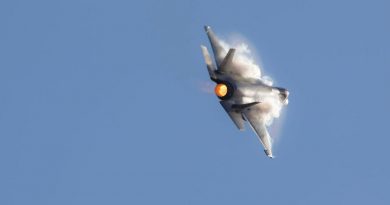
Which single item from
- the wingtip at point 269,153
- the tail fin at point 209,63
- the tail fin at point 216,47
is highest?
the tail fin at point 216,47

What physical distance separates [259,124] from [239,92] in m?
4.02

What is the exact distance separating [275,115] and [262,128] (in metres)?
2.34

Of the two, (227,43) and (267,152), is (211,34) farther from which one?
(267,152)

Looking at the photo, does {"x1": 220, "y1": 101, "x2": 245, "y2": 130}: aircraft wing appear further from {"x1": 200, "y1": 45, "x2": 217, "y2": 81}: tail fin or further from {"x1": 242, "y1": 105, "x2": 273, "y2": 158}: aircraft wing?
{"x1": 200, "y1": 45, "x2": 217, "y2": 81}: tail fin

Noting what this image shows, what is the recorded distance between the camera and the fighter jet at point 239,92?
109250 mm

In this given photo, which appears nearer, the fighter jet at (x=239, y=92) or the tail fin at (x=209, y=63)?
the fighter jet at (x=239, y=92)

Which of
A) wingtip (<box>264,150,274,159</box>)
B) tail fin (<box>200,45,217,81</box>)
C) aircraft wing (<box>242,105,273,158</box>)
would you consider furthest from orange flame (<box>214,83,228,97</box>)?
wingtip (<box>264,150,274,159</box>)

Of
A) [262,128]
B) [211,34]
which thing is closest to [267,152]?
[262,128]

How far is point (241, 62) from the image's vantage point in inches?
4400

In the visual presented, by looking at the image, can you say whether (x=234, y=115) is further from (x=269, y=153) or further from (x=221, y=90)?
(x=269, y=153)

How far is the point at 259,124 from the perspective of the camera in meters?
113

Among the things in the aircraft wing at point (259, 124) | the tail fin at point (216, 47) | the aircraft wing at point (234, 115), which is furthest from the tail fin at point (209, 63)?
the aircraft wing at point (259, 124)

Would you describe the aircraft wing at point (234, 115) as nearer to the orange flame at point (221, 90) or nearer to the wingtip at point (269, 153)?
the orange flame at point (221, 90)

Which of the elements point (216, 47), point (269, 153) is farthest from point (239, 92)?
point (269, 153)
